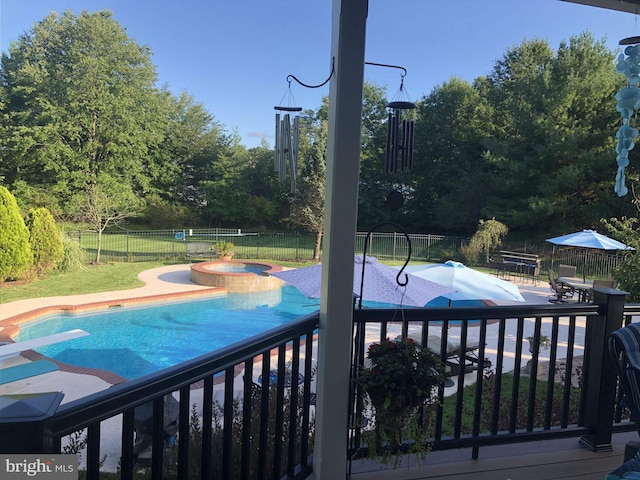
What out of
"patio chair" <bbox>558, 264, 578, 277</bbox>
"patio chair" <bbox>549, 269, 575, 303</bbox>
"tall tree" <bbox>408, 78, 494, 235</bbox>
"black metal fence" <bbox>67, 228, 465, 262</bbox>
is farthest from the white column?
"tall tree" <bbox>408, 78, 494, 235</bbox>

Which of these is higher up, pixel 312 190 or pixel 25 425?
pixel 312 190

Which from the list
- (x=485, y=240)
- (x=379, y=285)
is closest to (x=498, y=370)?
(x=379, y=285)

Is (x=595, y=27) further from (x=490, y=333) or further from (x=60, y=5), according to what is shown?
(x=60, y=5)

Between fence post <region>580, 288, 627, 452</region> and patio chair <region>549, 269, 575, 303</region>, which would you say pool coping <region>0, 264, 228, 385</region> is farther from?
patio chair <region>549, 269, 575, 303</region>

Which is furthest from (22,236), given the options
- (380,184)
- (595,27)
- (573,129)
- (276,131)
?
(595,27)

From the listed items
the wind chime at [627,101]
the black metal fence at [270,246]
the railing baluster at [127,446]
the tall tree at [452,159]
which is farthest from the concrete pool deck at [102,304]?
the tall tree at [452,159]

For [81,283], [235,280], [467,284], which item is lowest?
[81,283]

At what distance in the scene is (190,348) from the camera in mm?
7371

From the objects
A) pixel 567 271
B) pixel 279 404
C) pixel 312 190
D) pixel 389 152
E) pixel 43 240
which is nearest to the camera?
pixel 279 404

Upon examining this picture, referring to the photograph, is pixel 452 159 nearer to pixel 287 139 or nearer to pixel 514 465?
pixel 287 139

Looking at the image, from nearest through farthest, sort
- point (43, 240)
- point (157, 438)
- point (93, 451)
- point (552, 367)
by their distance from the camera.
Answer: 1. point (93, 451)
2. point (157, 438)
3. point (552, 367)
4. point (43, 240)

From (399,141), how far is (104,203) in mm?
13766

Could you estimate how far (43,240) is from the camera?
10344 millimetres

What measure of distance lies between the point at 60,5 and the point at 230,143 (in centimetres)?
807
